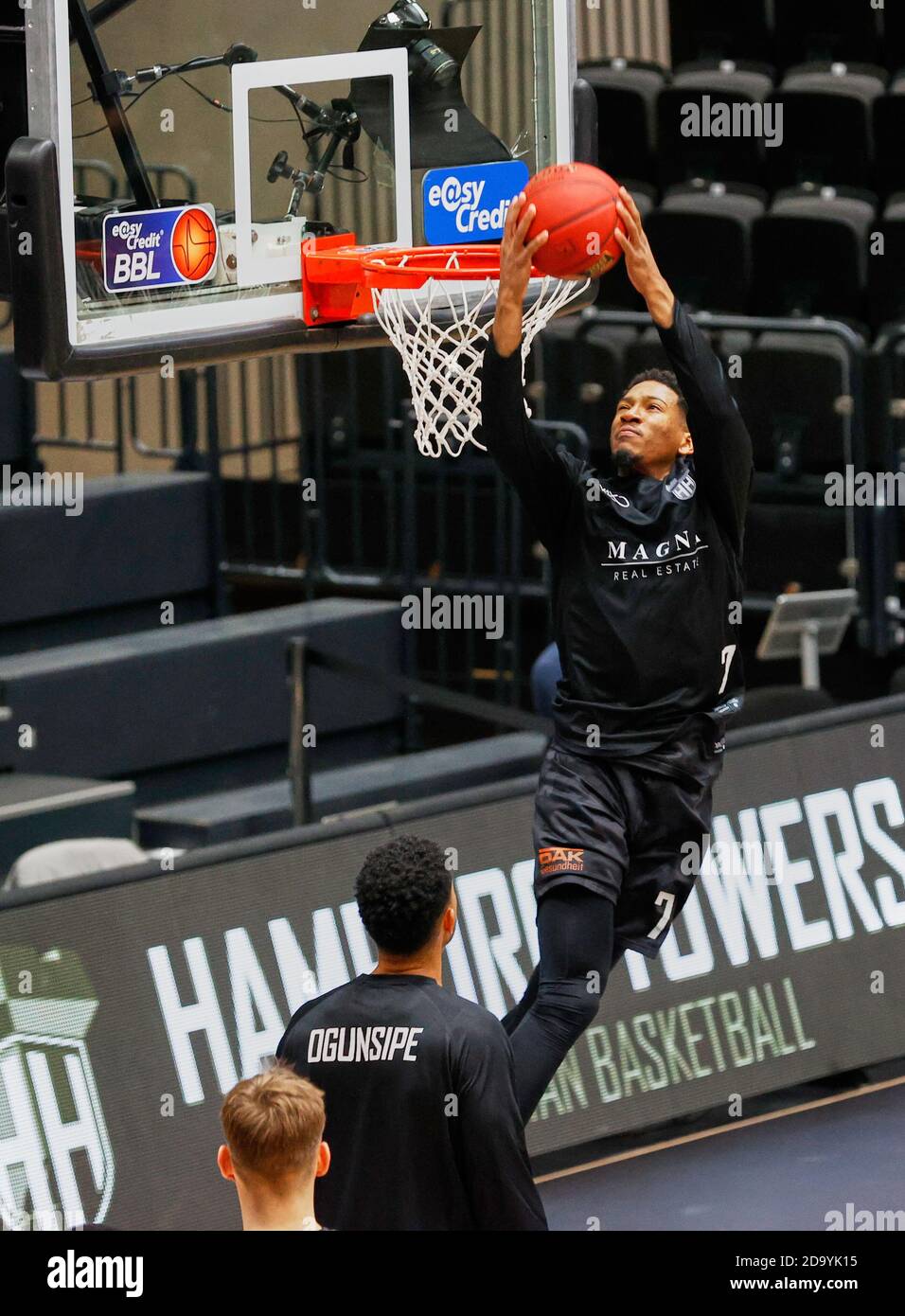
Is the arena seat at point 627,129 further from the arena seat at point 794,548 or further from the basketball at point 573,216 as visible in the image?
the basketball at point 573,216

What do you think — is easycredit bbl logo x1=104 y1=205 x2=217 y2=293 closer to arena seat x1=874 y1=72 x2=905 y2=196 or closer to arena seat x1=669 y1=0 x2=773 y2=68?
arena seat x1=874 y1=72 x2=905 y2=196

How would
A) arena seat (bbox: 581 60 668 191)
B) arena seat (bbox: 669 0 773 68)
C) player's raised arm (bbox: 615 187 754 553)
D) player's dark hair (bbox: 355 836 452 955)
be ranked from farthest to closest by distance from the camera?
arena seat (bbox: 669 0 773 68) → arena seat (bbox: 581 60 668 191) → player's raised arm (bbox: 615 187 754 553) → player's dark hair (bbox: 355 836 452 955)

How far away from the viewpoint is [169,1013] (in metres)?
7.18

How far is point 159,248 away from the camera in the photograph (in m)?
6.36

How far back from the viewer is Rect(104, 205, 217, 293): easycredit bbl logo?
625 centimetres

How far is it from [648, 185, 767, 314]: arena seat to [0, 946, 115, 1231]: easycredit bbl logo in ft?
23.6

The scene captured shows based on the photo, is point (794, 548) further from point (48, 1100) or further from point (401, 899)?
point (401, 899)

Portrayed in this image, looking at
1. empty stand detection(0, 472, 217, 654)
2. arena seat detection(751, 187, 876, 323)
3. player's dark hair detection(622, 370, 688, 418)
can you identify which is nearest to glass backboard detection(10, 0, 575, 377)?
player's dark hair detection(622, 370, 688, 418)

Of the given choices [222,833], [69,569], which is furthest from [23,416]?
[222,833]

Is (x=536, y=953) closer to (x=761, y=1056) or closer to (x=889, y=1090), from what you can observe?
(x=761, y=1056)

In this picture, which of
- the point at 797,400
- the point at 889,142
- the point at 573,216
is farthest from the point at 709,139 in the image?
the point at 573,216

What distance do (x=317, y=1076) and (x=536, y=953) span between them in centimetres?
321

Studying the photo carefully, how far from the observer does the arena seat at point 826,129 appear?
14.3 meters

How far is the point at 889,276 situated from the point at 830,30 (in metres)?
3.60
